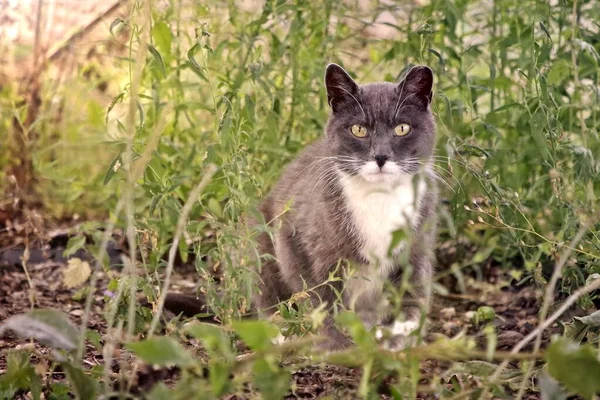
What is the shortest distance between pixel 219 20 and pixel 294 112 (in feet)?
2.10

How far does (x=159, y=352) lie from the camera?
192 cm

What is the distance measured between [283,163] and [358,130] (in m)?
0.87

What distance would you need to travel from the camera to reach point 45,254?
13.8 feet

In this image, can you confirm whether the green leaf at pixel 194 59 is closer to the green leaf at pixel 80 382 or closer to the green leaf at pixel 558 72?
the green leaf at pixel 80 382

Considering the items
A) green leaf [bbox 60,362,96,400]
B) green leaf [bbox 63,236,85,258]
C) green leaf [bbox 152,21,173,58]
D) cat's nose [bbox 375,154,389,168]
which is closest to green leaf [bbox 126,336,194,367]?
green leaf [bbox 60,362,96,400]

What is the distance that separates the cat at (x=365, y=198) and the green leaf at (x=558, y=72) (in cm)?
47

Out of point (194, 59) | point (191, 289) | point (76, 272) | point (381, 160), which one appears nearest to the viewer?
point (194, 59)

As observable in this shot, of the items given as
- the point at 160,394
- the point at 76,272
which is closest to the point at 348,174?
the point at 76,272

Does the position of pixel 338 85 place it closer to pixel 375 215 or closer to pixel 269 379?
pixel 375 215

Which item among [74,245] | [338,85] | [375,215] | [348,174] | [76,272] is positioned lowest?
[76,272]

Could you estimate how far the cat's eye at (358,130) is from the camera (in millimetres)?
3404

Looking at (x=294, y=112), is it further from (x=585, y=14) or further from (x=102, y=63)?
(x=102, y=63)

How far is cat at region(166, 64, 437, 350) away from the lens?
3316mm

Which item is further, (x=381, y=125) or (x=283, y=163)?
(x=283, y=163)
